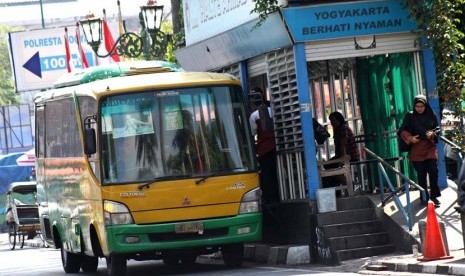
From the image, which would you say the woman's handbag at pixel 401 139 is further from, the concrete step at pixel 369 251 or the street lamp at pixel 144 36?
the street lamp at pixel 144 36

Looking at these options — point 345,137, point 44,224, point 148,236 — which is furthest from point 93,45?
point 148,236

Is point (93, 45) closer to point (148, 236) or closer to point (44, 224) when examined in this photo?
point (44, 224)

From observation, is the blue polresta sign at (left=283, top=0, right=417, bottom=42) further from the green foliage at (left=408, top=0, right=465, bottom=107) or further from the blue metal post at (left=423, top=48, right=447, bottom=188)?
the blue metal post at (left=423, top=48, right=447, bottom=188)

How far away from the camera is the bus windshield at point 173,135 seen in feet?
65.6

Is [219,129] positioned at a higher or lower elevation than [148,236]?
higher

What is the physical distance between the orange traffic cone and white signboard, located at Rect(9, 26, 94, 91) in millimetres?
44671

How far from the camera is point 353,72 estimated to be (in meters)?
24.5

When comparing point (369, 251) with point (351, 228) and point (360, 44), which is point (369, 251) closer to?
point (351, 228)

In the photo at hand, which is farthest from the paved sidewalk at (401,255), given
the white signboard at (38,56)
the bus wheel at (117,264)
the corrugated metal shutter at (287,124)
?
the white signboard at (38,56)

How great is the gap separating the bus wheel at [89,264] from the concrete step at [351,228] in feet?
17.2

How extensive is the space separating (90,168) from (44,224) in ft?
16.8

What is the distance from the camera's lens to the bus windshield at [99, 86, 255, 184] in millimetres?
19984

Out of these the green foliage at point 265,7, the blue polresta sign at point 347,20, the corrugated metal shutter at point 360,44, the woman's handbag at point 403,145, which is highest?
the green foliage at point 265,7

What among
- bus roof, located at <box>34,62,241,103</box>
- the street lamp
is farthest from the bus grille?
the street lamp
